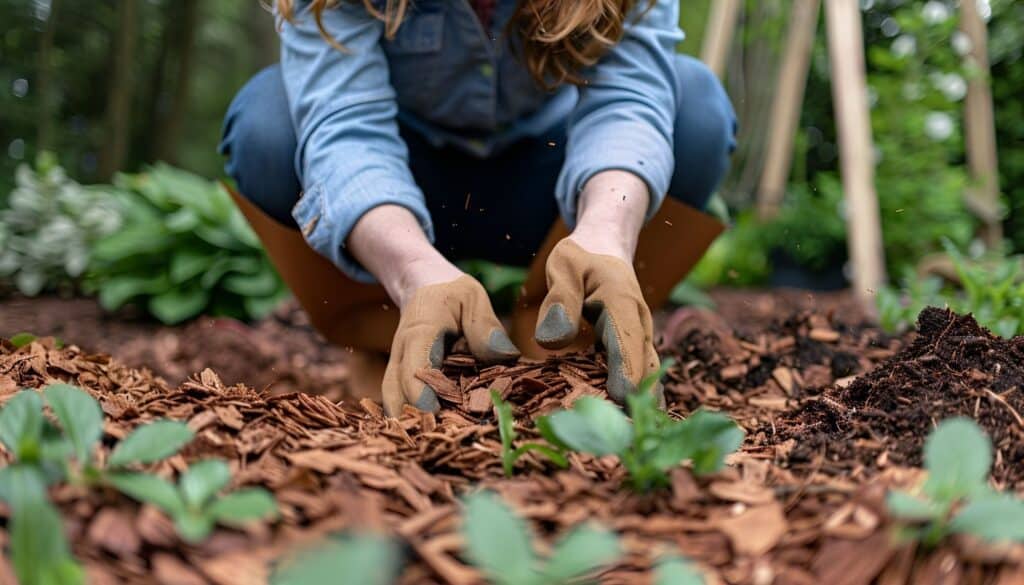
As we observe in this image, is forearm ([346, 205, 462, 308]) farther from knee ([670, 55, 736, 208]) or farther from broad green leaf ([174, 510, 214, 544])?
knee ([670, 55, 736, 208])

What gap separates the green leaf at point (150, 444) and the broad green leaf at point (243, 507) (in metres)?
0.09

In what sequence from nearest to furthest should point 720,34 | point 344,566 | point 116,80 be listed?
point 344,566 < point 116,80 < point 720,34

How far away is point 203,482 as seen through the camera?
688mm

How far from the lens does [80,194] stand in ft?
10.8

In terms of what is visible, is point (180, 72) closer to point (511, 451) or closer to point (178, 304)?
point (178, 304)

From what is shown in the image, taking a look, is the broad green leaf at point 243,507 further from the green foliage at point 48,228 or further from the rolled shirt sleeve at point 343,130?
the green foliage at point 48,228

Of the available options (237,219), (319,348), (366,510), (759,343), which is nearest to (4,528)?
(366,510)

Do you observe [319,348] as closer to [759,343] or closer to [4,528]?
[759,343]

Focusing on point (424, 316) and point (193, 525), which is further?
point (424, 316)

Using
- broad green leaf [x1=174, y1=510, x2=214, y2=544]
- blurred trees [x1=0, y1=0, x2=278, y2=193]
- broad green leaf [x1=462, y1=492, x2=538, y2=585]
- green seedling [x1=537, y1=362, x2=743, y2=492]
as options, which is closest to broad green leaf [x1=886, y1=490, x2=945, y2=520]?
green seedling [x1=537, y1=362, x2=743, y2=492]

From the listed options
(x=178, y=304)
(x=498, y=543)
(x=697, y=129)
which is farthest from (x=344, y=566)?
(x=178, y=304)

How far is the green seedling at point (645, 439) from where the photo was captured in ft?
2.49

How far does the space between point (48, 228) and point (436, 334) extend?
258cm

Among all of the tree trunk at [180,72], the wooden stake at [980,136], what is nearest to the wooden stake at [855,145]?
the wooden stake at [980,136]
